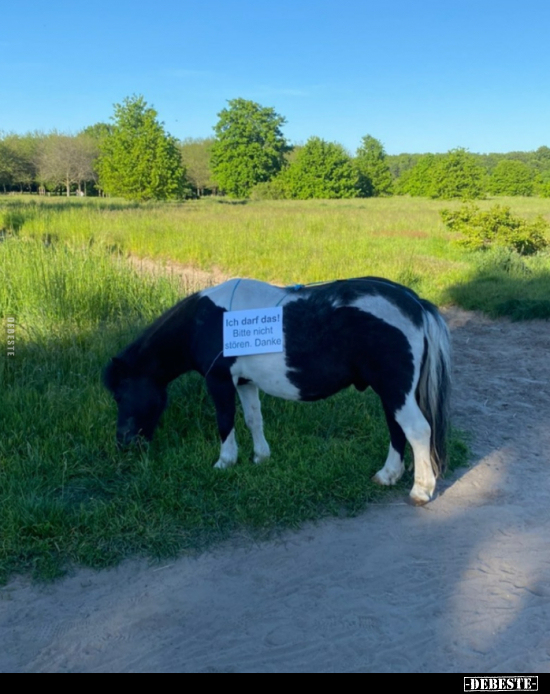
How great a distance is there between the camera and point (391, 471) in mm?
4227

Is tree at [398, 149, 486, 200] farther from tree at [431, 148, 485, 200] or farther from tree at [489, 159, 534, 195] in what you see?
tree at [489, 159, 534, 195]

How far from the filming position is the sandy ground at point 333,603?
2.60 meters

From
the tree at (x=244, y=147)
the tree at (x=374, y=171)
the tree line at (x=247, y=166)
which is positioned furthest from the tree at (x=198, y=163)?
the tree at (x=374, y=171)

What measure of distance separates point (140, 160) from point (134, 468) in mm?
33104

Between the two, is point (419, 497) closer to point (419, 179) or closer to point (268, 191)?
point (268, 191)

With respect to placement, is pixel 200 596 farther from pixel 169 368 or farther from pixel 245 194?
pixel 245 194

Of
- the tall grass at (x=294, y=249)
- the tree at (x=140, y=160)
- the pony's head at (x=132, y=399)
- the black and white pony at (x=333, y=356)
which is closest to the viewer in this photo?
the black and white pony at (x=333, y=356)

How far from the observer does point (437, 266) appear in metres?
12.9

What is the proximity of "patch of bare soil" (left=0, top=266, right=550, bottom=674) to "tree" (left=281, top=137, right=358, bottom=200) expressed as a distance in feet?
208

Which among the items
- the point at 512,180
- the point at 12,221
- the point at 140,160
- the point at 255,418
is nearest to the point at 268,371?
the point at 255,418

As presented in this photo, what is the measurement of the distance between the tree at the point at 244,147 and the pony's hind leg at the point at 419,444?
2303 inches

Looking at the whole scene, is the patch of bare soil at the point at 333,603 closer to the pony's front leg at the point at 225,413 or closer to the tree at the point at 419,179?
the pony's front leg at the point at 225,413

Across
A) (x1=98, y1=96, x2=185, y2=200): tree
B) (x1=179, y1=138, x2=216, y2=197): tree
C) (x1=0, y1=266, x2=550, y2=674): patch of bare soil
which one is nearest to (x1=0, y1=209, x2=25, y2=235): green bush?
(x1=0, y1=266, x2=550, y2=674): patch of bare soil

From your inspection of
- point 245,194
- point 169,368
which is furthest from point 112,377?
point 245,194
